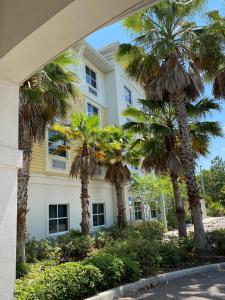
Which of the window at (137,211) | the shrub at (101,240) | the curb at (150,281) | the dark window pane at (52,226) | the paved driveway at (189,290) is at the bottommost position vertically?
the paved driveway at (189,290)

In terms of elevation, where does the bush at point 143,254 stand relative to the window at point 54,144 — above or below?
below

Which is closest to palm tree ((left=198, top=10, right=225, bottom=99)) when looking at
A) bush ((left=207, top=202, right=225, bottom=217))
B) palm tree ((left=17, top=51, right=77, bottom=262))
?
palm tree ((left=17, top=51, right=77, bottom=262))

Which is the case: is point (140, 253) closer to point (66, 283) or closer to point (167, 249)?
point (167, 249)

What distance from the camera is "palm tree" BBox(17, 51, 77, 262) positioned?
→ 1002cm

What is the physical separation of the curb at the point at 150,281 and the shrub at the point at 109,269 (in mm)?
259

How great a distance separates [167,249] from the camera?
33.6ft

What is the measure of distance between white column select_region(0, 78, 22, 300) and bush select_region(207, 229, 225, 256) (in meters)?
10.1

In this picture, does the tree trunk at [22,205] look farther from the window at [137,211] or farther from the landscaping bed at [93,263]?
the window at [137,211]

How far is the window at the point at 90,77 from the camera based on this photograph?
73.0 ft

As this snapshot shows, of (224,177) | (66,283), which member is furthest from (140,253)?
(224,177)

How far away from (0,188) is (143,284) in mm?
6122

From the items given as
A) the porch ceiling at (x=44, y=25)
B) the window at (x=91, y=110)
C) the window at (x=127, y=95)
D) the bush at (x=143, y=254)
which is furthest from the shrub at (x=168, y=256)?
the window at (x=127, y=95)

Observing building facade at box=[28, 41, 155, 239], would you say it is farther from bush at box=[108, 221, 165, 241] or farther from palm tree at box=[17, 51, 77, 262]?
palm tree at box=[17, 51, 77, 262]

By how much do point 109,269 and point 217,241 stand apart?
5975mm
